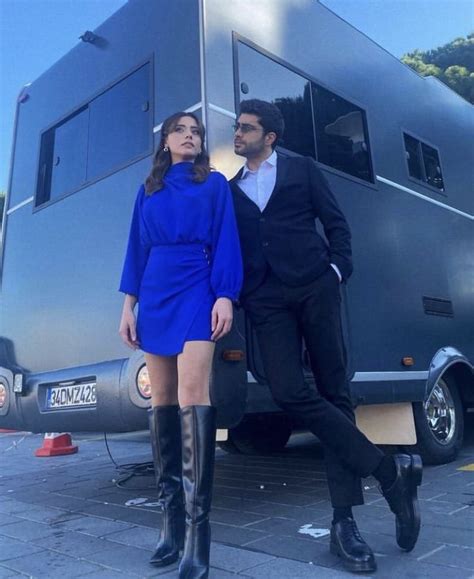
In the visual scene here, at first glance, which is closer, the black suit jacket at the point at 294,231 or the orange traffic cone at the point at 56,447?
the black suit jacket at the point at 294,231

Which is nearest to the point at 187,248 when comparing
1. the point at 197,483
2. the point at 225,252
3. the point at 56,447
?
the point at 225,252

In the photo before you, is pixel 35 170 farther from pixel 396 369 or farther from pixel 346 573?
pixel 346 573

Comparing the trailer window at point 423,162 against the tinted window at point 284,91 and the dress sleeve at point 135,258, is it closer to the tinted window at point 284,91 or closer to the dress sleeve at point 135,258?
the tinted window at point 284,91

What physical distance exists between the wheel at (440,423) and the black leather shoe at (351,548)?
2.18m

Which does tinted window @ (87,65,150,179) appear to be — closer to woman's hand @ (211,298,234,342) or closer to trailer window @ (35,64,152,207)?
trailer window @ (35,64,152,207)

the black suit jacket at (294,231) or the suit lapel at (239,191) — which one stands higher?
the suit lapel at (239,191)

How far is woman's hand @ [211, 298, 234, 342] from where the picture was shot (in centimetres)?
210

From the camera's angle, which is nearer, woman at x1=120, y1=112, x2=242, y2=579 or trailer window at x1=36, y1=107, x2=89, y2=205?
woman at x1=120, y1=112, x2=242, y2=579

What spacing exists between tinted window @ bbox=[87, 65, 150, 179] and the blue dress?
45.3 inches

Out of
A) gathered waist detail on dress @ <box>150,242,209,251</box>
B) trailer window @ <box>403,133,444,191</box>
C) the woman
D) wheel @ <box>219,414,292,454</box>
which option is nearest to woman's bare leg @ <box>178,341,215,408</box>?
the woman

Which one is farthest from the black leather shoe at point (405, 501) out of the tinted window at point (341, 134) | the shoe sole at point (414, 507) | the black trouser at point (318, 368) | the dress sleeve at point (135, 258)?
the tinted window at point (341, 134)

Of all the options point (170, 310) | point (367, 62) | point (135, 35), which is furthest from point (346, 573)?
point (367, 62)

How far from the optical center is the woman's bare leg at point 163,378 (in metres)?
2.24

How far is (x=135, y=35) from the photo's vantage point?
3.51m
